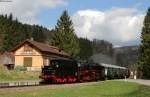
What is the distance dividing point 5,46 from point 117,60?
5238 centimetres

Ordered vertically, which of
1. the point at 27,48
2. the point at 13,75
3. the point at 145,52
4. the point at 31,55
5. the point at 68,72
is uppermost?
the point at 27,48

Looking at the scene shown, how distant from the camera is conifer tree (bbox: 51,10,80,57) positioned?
114875 millimetres

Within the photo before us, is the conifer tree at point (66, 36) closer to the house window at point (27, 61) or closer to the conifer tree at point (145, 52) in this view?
the house window at point (27, 61)

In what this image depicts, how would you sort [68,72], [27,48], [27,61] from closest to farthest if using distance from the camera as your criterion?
[68,72] < [27,48] < [27,61]

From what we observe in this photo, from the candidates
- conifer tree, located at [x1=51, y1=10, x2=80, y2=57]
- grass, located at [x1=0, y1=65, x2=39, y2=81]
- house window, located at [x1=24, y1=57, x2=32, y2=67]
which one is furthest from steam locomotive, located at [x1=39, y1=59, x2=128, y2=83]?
conifer tree, located at [x1=51, y1=10, x2=80, y2=57]

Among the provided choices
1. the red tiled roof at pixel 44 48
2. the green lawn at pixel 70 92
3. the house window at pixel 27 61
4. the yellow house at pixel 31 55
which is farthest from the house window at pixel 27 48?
the green lawn at pixel 70 92

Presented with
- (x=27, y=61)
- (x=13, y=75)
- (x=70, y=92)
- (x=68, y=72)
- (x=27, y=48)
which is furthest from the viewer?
(x=27, y=61)

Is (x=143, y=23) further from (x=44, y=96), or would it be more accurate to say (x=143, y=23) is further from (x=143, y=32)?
(x=44, y=96)

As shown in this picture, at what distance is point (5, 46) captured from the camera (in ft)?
488

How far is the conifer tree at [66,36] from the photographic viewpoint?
377 ft

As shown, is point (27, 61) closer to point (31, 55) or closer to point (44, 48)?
point (31, 55)

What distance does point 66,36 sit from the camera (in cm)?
11625

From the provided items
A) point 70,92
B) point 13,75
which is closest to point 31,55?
point 13,75

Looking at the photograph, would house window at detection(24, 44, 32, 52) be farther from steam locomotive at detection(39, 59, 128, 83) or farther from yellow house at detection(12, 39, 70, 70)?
steam locomotive at detection(39, 59, 128, 83)
